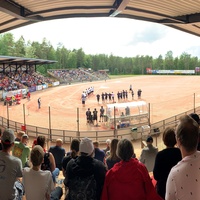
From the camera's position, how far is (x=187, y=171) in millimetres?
2072

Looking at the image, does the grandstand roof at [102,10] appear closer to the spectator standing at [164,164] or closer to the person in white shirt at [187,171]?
the spectator standing at [164,164]

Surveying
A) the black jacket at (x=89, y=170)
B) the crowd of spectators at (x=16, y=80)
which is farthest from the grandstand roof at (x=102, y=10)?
the crowd of spectators at (x=16, y=80)

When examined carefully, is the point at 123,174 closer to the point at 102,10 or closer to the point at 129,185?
the point at 129,185

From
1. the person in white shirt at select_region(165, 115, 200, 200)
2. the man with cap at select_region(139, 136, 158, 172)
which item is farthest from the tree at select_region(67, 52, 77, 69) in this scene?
the person in white shirt at select_region(165, 115, 200, 200)

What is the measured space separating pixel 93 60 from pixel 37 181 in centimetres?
13108

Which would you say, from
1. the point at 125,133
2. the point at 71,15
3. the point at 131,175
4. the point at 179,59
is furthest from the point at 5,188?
the point at 179,59

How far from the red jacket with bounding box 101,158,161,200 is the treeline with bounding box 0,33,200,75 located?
9262 centimetres

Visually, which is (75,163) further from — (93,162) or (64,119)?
(64,119)

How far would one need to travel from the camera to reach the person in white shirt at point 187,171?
2053mm

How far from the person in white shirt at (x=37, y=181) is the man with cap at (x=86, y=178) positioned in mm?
477

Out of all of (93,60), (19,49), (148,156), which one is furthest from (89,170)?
(93,60)

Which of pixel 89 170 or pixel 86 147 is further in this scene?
pixel 86 147

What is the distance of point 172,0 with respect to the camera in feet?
31.4

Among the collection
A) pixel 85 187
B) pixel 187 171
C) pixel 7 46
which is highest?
pixel 7 46
